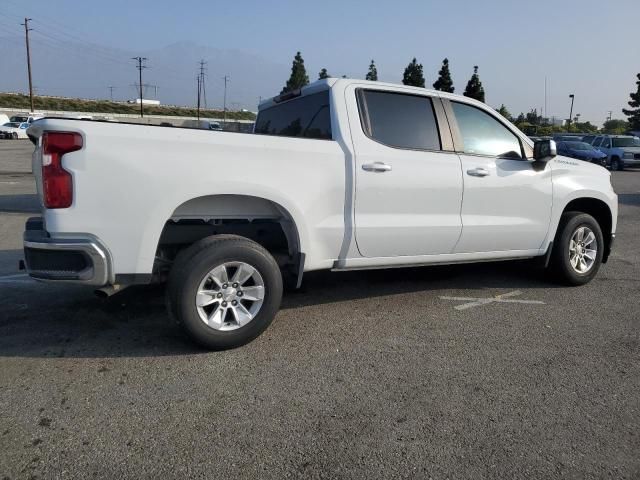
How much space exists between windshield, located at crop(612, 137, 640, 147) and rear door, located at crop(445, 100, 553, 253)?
87.4 ft

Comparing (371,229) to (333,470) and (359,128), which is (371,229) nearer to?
(359,128)

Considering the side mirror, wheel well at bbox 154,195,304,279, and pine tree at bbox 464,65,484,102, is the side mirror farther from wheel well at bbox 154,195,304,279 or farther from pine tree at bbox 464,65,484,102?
pine tree at bbox 464,65,484,102

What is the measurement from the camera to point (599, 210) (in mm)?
5941

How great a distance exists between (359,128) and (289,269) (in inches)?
50.6

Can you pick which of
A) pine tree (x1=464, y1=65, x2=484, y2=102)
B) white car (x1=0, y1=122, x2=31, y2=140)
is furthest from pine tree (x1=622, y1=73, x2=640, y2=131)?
white car (x1=0, y1=122, x2=31, y2=140)

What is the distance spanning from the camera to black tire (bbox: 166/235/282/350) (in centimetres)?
359

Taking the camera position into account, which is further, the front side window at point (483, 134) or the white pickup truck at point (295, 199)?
the front side window at point (483, 134)

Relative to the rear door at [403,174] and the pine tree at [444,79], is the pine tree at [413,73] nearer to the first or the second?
the pine tree at [444,79]

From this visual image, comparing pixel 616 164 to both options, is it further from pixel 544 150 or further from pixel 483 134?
pixel 483 134

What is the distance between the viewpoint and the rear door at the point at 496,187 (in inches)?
191

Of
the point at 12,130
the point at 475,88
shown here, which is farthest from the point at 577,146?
the point at 12,130

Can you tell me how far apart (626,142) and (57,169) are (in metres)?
30.8

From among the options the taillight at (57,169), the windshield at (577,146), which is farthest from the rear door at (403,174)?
the windshield at (577,146)

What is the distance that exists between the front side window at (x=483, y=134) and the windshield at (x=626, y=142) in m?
26.8
